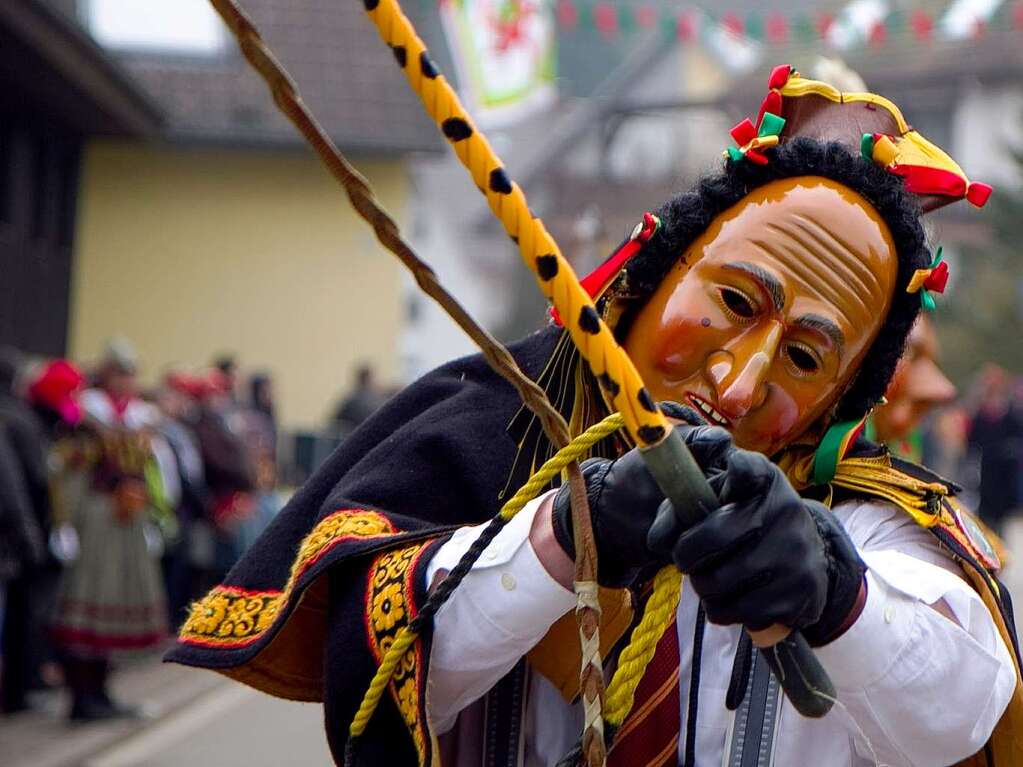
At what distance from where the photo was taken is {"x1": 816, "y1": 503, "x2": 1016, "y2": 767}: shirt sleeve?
1.75 meters

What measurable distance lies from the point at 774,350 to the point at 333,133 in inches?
629

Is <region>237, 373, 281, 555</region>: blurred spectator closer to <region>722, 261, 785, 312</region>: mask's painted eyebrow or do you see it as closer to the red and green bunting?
the red and green bunting

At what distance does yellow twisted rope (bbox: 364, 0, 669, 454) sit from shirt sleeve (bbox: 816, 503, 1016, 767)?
360mm

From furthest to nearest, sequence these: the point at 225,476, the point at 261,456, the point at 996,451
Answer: the point at 996,451, the point at 261,456, the point at 225,476

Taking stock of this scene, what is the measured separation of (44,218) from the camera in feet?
50.7

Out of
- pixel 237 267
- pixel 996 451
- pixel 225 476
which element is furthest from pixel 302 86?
pixel 225 476

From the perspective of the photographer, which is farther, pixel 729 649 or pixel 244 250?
pixel 244 250

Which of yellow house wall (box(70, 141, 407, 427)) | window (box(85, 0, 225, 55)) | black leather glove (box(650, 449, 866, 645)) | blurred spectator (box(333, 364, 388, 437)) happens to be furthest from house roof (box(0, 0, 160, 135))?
black leather glove (box(650, 449, 866, 645))

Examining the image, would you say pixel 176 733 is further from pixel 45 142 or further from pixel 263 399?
pixel 45 142

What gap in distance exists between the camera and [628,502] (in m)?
1.65

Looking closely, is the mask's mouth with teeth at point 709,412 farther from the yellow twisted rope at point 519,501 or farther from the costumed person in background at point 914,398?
the costumed person in background at point 914,398

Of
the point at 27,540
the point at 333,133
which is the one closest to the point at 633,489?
the point at 27,540

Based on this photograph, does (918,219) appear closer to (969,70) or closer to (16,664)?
(16,664)

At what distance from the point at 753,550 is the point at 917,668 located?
0.38 metres
